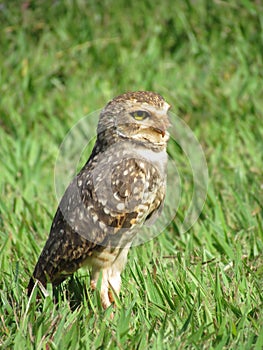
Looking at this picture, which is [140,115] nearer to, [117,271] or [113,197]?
[113,197]

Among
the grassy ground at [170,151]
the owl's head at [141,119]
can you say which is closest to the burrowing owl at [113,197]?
the owl's head at [141,119]

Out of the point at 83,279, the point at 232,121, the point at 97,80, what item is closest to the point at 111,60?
the point at 97,80

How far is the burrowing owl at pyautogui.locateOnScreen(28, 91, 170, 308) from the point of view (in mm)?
3713

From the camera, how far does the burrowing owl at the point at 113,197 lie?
3.71 m

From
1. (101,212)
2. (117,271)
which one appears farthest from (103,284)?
(101,212)

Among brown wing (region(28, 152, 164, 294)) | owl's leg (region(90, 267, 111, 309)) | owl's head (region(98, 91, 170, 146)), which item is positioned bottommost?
owl's leg (region(90, 267, 111, 309))

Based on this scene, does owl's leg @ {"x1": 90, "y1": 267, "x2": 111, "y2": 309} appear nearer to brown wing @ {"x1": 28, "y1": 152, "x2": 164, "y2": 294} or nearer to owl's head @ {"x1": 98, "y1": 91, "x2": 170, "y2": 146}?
brown wing @ {"x1": 28, "y1": 152, "x2": 164, "y2": 294}

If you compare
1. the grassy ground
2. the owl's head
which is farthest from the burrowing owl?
the grassy ground

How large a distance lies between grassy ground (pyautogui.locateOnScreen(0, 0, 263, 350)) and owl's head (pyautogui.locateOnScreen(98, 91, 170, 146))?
68cm

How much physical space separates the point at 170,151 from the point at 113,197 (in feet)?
7.67

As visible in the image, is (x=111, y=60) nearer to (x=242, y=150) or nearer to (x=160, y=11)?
(x=160, y=11)

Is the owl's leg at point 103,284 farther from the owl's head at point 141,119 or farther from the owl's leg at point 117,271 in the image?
the owl's head at point 141,119

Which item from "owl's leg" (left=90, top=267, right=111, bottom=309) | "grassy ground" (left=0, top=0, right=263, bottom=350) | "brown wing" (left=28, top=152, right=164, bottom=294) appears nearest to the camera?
"grassy ground" (left=0, top=0, right=263, bottom=350)

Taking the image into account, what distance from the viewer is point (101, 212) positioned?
12.3ft
